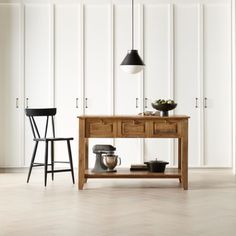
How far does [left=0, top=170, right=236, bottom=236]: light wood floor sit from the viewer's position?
4762 millimetres

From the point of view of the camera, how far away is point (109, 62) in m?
8.62

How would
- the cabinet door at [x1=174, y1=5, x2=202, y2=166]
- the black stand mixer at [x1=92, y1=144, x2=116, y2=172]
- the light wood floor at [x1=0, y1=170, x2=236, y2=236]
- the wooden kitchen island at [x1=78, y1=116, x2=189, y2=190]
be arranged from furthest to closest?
the cabinet door at [x1=174, y1=5, x2=202, y2=166] < the black stand mixer at [x1=92, y1=144, x2=116, y2=172] < the wooden kitchen island at [x1=78, y1=116, x2=189, y2=190] < the light wood floor at [x1=0, y1=170, x2=236, y2=236]

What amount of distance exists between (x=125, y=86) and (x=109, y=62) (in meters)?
0.40

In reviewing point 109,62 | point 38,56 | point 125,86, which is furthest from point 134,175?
point 38,56

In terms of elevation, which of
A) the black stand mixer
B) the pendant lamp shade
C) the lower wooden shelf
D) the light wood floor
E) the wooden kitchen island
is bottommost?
the light wood floor

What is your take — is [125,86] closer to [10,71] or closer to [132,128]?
[10,71]

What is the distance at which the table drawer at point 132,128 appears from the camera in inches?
271

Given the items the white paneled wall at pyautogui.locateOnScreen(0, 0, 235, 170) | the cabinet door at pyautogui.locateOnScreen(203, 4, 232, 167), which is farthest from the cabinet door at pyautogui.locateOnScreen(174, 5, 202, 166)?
the cabinet door at pyautogui.locateOnScreen(203, 4, 232, 167)

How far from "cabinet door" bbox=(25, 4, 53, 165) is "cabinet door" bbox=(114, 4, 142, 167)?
92cm

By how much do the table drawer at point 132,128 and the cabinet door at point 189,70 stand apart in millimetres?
1809

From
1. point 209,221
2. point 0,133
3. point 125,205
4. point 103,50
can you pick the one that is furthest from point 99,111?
point 209,221

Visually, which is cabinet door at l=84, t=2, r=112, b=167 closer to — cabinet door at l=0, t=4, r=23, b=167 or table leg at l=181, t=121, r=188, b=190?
cabinet door at l=0, t=4, r=23, b=167

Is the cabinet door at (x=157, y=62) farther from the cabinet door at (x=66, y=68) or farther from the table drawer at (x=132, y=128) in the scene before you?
the table drawer at (x=132, y=128)

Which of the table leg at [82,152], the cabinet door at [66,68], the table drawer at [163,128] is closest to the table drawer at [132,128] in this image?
the table drawer at [163,128]
